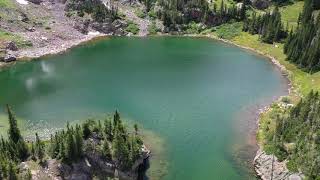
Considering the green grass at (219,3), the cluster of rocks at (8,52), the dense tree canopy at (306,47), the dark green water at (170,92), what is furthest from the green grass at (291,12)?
the cluster of rocks at (8,52)

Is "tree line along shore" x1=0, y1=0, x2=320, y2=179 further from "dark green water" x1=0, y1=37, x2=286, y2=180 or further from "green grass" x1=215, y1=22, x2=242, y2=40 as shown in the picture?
"dark green water" x1=0, y1=37, x2=286, y2=180

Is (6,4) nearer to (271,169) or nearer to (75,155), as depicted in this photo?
(75,155)

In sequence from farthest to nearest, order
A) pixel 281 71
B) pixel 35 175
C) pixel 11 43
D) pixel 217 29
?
pixel 217 29 → pixel 11 43 → pixel 281 71 → pixel 35 175

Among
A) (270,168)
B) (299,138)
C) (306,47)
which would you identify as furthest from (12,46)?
(299,138)

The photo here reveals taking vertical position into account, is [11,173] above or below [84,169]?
above

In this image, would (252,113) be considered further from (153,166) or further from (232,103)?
(153,166)

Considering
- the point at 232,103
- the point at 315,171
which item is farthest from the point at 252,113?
the point at 315,171
